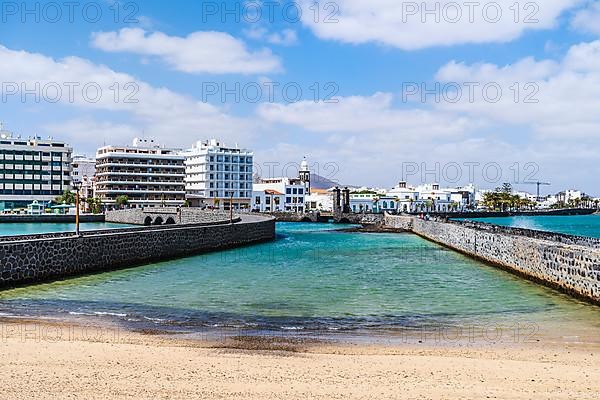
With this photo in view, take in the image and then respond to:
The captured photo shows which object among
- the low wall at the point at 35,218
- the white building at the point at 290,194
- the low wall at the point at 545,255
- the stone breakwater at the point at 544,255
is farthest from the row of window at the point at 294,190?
the low wall at the point at 545,255

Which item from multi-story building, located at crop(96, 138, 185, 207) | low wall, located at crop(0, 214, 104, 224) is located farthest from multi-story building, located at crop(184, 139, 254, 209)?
low wall, located at crop(0, 214, 104, 224)

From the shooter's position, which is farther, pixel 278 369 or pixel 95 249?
pixel 95 249

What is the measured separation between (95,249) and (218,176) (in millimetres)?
109144

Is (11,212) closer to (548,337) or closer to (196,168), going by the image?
(196,168)

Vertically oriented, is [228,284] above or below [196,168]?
below

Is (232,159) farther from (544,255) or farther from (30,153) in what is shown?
(544,255)

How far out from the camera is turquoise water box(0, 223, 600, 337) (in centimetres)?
1692

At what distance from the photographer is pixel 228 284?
82.1 feet

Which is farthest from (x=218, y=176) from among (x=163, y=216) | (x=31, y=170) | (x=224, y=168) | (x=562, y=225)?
(x=562, y=225)

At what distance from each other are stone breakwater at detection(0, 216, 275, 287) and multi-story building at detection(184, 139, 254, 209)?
90057 millimetres

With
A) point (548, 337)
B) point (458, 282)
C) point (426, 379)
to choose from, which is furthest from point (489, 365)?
point (458, 282)

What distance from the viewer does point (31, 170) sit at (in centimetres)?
11888

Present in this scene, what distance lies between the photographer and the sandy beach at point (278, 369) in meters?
9.27

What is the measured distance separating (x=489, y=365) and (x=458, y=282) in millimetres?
16050
